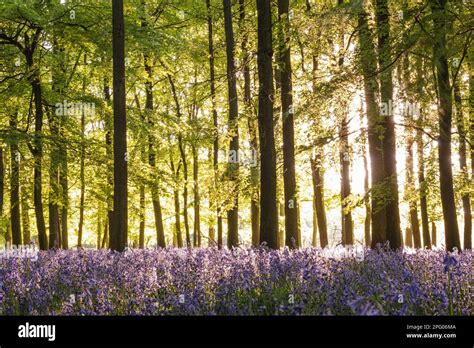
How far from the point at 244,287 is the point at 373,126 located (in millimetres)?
9229

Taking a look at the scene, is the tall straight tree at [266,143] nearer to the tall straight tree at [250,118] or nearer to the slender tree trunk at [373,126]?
the tall straight tree at [250,118]

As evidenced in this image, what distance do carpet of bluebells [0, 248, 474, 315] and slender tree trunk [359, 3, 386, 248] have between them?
3992mm

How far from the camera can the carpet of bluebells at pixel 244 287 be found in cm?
476

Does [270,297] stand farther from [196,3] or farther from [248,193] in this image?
[196,3]

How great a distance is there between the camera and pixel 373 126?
13953 mm

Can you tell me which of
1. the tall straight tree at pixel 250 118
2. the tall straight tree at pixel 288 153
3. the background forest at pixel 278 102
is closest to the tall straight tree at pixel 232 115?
the background forest at pixel 278 102

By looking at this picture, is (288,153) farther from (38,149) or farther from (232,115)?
Result: (38,149)

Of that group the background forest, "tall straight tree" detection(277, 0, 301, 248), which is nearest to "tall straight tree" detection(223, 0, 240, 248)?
the background forest

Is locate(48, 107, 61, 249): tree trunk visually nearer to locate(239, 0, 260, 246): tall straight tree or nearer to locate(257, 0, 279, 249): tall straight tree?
locate(239, 0, 260, 246): tall straight tree

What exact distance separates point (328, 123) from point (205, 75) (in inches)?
796

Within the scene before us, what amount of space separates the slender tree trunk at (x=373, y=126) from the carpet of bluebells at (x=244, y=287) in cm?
399

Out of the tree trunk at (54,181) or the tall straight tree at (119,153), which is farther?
the tree trunk at (54,181)
